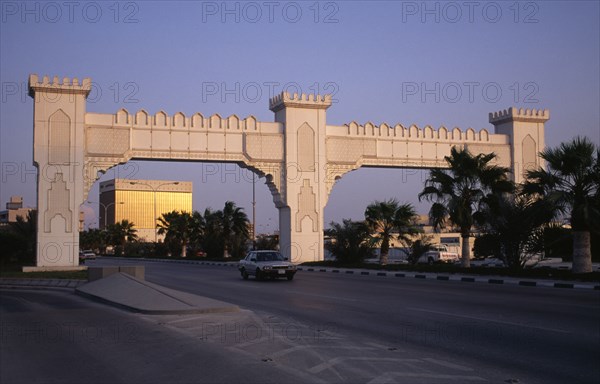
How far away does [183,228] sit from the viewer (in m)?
65.9

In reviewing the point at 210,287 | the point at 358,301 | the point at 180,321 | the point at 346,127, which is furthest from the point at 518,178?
the point at 180,321

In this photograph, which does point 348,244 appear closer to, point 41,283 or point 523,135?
point 523,135

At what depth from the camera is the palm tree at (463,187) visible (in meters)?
29.7

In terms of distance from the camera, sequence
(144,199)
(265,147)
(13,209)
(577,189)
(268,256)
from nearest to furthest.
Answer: (577,189), (268,256), (265,147), (13,209), (144,199)

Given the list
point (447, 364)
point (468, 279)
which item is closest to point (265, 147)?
point (468, 279)

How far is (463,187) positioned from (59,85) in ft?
71.8

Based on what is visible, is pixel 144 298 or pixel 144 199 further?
pixel 144 199

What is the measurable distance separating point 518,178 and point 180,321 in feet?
118

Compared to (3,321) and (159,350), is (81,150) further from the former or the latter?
(159,350)

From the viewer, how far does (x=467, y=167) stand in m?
30.1

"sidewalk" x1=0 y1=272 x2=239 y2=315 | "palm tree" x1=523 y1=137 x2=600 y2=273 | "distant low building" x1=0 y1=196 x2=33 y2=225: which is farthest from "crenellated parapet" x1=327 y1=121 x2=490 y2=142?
"distant low building" x1=0 y1=196 x2=33 y2=225

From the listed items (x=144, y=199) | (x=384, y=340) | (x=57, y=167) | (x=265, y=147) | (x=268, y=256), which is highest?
(x=144, y=199)

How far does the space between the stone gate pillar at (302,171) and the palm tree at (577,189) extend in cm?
1684

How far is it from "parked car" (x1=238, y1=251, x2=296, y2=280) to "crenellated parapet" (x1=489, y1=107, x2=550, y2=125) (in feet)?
75.2
